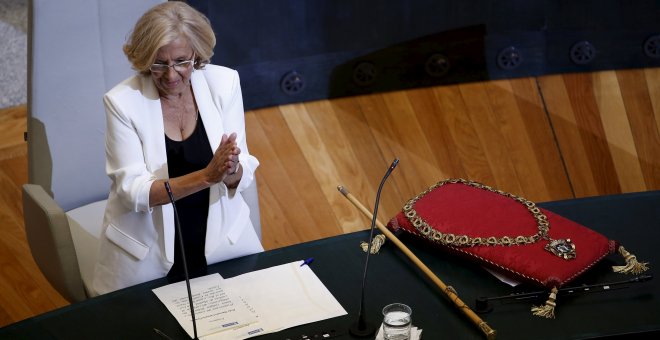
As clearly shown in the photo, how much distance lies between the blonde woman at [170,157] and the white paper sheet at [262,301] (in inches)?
3.9

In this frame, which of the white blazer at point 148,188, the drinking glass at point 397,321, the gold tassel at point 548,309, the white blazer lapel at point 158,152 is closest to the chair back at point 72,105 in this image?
the white blazer at point 148,188

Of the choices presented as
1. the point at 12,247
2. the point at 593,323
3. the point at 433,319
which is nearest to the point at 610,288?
the point at 593,323

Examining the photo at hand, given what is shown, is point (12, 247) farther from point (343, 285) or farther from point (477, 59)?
point (477, 59)

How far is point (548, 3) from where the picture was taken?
3.40 meters

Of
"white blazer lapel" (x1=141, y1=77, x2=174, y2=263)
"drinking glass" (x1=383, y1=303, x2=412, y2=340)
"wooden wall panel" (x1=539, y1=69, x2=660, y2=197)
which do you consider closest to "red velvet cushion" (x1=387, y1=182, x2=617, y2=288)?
"drinking glass" (x1=383, y1=303, x2=412, y2=340)

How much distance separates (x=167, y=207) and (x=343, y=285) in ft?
1.50

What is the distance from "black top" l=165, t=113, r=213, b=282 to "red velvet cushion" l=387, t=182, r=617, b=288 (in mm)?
447

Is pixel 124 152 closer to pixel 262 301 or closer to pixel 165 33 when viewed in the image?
pixel 165 33

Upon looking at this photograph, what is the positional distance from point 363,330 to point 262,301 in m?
0.23

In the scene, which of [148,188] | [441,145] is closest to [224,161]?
[148,188]

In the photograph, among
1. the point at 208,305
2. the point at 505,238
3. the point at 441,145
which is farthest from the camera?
the point at 441,145

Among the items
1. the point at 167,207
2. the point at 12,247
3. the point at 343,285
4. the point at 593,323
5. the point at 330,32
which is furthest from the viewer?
the point at 330,32

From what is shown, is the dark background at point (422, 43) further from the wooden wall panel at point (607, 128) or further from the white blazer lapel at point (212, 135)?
the white blazer lapel at point (212, 135)

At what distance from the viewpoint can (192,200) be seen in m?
2.14
